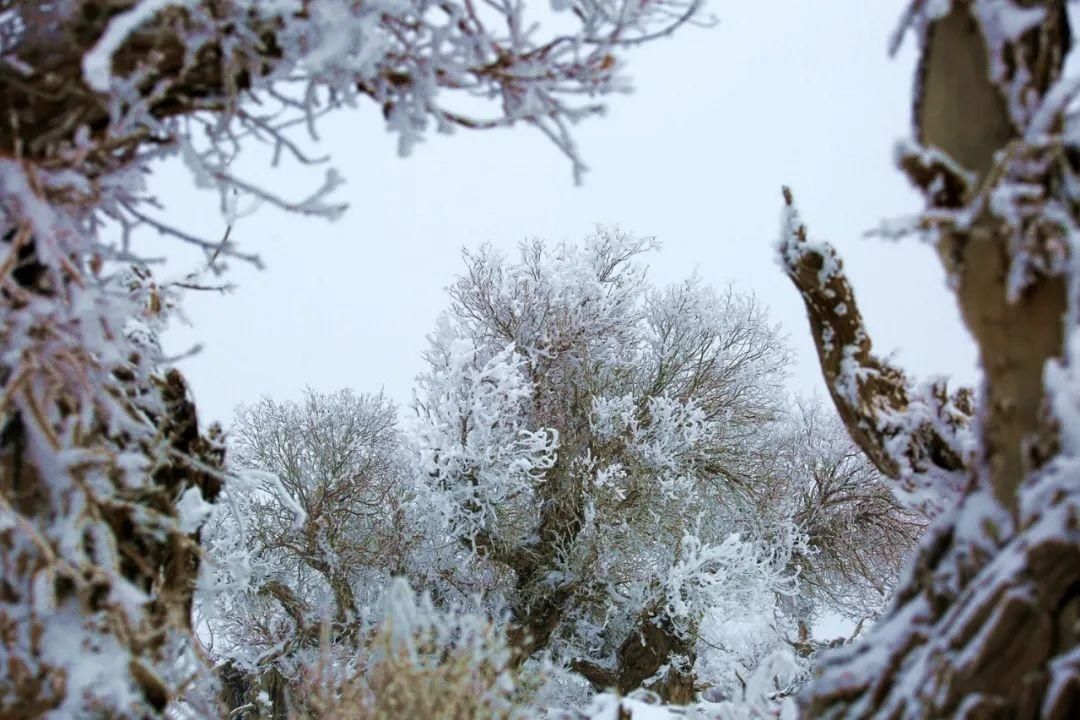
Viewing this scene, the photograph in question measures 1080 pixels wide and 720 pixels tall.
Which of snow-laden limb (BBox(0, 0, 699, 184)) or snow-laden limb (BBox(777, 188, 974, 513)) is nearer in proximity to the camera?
snow-laden limb (BBox(0, 0, 699, 184))

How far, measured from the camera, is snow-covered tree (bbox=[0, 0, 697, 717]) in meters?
1.95

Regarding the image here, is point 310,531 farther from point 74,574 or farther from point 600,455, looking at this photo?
point 74,574

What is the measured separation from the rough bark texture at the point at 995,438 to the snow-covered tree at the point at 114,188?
3.59 ft

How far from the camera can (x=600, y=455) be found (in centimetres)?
1200

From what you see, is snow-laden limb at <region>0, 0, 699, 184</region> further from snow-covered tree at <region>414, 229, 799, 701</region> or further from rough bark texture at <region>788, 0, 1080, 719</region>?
snow-covered tree at <region>414, 229, 799, 701</region>

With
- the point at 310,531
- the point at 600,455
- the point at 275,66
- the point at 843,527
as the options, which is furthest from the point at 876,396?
the point at 310,531

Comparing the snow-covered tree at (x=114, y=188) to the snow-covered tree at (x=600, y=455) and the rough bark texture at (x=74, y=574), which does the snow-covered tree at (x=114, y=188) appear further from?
the snow-covered tree at (x=600, y=455)

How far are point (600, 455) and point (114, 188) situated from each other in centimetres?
1016

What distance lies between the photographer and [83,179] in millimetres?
2045

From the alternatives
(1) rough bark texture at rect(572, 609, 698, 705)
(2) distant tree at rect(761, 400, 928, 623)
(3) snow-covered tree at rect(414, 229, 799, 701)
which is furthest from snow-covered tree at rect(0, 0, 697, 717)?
(2) distant tree at rect(761, 400, 928, 623)

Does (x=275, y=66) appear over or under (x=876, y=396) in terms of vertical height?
over

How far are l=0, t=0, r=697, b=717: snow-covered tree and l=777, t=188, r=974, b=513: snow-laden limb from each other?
1026mm

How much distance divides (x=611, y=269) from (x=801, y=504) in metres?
5.17

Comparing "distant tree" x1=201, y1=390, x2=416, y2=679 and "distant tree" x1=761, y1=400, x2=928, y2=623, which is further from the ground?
"distant tree" x1=201, y1=390, x2=416, y2=679
